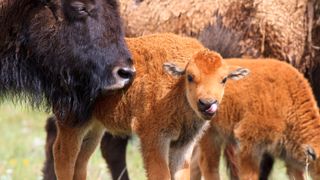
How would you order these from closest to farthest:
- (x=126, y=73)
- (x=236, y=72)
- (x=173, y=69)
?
1. (x=126, y=73)
2. (x=173, y=69)
3. (x=236, y=72)

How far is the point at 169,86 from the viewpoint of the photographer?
7555mm

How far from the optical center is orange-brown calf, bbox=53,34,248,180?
7367 millimetres

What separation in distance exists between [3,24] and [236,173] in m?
2.72

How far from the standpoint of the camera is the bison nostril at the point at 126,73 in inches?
287

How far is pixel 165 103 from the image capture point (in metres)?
7.48

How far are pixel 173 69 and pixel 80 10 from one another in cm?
69

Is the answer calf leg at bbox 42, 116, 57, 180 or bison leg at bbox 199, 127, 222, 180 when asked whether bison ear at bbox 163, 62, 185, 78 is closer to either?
bison leg at bbox 199, 127, 222, 180

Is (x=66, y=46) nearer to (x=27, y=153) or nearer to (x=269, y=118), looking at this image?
(x=269, y=118)

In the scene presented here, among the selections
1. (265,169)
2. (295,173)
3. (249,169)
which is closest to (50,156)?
(265,169)

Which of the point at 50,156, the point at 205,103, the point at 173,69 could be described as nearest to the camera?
the point at 205,103

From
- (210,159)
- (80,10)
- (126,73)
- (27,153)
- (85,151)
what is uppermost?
(80,10)

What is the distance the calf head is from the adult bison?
0.37 m

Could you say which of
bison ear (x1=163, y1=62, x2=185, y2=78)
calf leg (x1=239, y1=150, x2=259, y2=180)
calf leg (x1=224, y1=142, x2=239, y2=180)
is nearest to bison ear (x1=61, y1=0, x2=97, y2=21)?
bison ear (x1=163, y1=62, x2=185, y2=78)

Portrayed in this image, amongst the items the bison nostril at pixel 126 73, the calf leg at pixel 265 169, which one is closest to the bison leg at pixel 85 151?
the bison nostril at pixel 126 73
